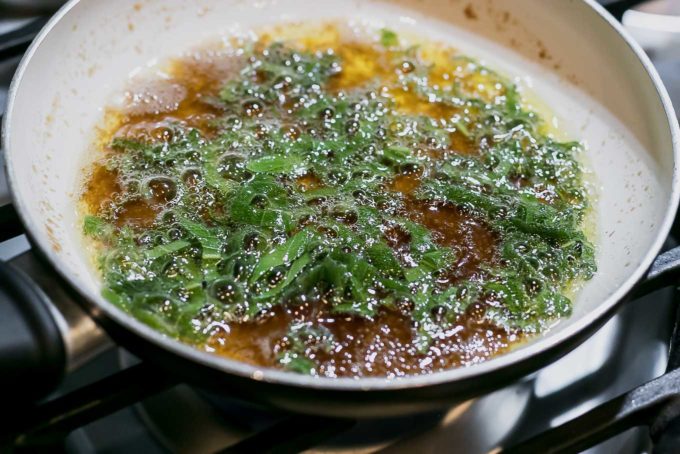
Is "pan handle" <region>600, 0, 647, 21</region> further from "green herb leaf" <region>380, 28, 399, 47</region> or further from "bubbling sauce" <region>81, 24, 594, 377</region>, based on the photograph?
"green herb leaf" <region>380, 28, 399, 47</region>

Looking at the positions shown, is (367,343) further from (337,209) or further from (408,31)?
(408,31)

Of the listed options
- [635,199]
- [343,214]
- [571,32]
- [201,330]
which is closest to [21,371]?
[201,330]

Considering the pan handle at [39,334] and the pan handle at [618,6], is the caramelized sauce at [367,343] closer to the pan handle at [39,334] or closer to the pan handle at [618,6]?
the pan handle at [39,334]

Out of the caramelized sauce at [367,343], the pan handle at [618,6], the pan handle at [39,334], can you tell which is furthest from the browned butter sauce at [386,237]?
the pan handle at [618,6]

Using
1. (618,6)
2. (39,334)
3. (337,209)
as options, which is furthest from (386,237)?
(618,6)

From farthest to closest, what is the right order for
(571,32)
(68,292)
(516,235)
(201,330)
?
(571,32)
(516,235)
(201,330)
(68,292)

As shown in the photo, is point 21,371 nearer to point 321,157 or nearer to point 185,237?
point 185,237

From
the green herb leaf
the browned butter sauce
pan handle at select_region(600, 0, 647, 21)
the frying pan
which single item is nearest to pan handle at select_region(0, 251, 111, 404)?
the frying pan
